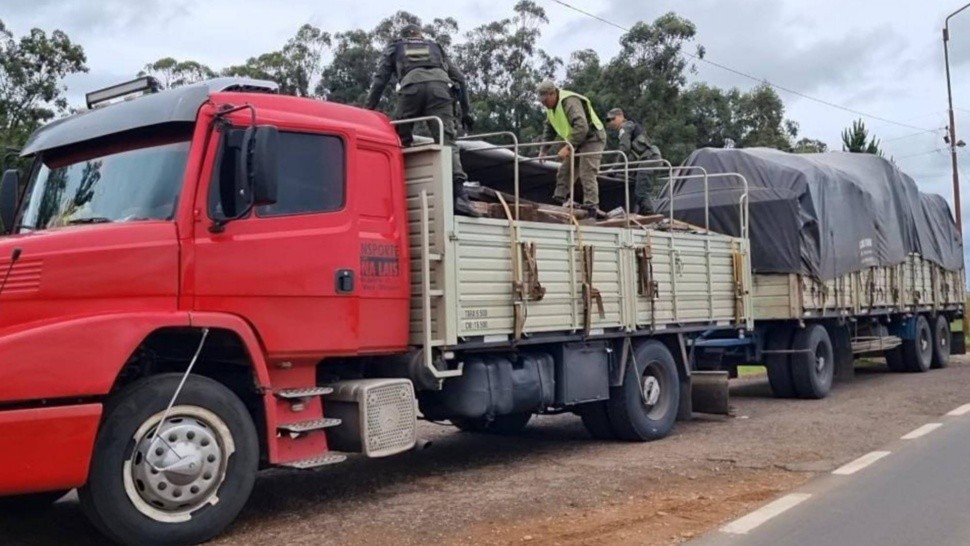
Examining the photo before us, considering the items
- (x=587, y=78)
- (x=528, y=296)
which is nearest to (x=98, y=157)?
(x=528, y=296)

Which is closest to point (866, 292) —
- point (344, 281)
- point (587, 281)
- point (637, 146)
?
point (637, 146)

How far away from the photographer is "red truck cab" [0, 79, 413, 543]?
17.8 ft

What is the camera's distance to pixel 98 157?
652 cm

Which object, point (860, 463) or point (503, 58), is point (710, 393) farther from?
point (503, 58)

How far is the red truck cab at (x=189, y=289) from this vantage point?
5.42 m

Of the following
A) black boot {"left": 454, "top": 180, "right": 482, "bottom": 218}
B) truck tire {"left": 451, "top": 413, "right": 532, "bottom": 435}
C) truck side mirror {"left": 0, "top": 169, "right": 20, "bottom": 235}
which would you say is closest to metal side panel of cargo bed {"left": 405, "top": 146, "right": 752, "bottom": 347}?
black boot {"left": 454, "top": 180, "right": 482, "bottom": 218}

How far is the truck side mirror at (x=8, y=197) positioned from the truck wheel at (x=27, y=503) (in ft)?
6.08

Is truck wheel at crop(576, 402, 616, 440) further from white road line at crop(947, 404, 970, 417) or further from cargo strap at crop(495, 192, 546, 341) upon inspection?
white road line at crop(947, 404, 970, 417)

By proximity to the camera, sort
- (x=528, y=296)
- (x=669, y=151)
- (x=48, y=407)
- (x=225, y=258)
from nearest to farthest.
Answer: (x=48, y=407), (x=225, y=258), (x=528, y=296), (x=669, y=151)

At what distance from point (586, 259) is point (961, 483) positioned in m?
3.53

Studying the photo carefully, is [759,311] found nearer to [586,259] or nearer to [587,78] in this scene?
[586,259]

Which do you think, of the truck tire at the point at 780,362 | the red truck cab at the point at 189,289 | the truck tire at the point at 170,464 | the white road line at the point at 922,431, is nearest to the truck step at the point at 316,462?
the red truck cab at the point at 189,289

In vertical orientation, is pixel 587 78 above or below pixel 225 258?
above

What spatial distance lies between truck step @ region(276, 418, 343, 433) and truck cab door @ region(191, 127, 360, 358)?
1.49 feet
